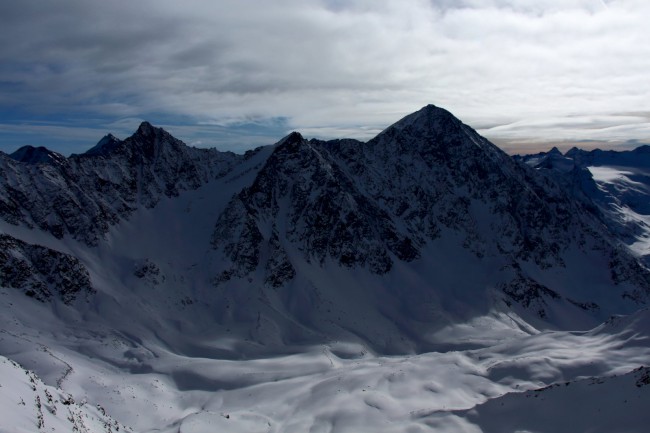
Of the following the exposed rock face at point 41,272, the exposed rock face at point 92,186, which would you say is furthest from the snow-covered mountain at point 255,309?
the exposed rock face at point 92,186

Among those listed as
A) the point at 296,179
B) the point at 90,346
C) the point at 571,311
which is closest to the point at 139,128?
the point at 296,179

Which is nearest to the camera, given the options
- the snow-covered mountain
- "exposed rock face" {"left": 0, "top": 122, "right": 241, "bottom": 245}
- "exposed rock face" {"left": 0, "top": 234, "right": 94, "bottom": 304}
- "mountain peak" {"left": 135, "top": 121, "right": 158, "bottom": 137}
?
the snow-covered mountain

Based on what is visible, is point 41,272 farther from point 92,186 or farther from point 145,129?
point 145,129

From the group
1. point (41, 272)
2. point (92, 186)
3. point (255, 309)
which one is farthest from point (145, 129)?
point (255, 309)

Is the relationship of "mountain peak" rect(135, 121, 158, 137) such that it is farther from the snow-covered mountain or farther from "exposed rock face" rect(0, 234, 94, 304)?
"exposed rock face" rect(0, 234, 94, 304)

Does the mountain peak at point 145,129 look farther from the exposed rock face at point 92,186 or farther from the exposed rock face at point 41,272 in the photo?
the exposed rock face at point 41,272

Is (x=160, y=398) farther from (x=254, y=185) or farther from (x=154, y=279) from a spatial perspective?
(x=254, y=185)

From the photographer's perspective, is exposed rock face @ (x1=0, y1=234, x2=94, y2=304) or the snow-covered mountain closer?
the snow-covered mountain

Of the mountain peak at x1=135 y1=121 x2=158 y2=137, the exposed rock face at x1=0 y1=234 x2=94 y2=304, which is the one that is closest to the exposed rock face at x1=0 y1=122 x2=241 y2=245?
the mountain peak at x1=135 y1=121 x2=158 y2=137

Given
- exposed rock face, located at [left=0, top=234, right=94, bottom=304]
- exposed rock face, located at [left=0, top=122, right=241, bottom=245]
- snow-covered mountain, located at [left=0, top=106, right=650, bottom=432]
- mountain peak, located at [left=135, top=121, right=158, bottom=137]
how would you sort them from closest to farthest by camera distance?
snow-covered mountain, located at [left=0, top=106, right=650, bottom=432]
exposed rock face, located at [left=0, top=234, right=94, bottom=304]
exposed rock face, located at [left=0, top=122, right=241, bottom=245]
mountain peak, located at [left=135, top=121, right=158, bottom=137]
